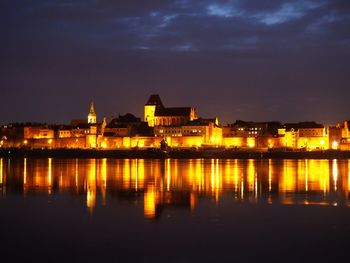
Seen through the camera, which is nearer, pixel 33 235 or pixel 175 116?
pixel 33 235

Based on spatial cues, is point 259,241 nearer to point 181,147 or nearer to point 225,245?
point 225,245

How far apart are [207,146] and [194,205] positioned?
68770 mm

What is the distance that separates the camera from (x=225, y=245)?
36.7ft

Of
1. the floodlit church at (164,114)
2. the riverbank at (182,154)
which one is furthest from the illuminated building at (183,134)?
the riverbank at (182,154)

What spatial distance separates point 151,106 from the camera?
10138 centimetres

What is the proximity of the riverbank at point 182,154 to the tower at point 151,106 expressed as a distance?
19363 mm

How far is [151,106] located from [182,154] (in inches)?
1021

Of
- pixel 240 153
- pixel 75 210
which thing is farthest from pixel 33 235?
pixel 240 153

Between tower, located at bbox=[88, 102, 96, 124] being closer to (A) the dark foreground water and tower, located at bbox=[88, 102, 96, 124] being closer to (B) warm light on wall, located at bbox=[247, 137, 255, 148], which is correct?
(B) warm light on wall, located at bbox=[247, 137, 255, 148]

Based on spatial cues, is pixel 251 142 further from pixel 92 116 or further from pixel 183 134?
pixel 92 116

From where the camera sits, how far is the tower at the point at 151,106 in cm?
10016

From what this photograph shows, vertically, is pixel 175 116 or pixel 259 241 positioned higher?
pixel 175 116

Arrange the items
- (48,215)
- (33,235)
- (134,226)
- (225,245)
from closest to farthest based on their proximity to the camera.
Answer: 1. (225,245)
2. (33,235)
3. (134,226)
4. (48,215)

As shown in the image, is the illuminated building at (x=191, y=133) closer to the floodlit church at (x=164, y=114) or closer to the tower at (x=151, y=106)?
the floodlit church at (x=164, y=114)
